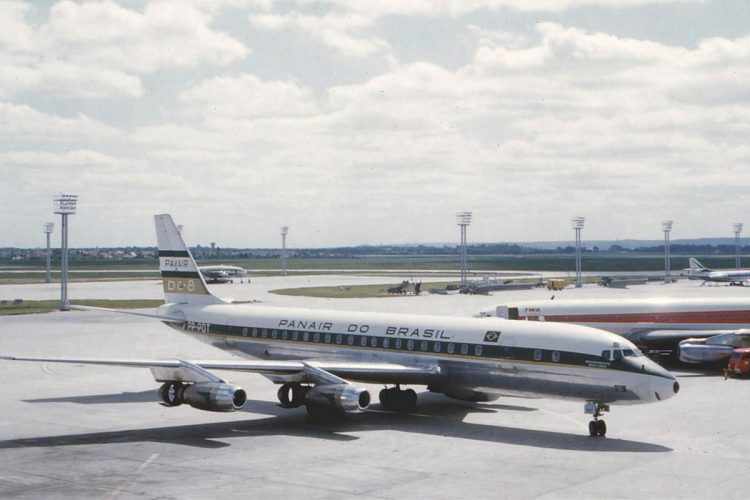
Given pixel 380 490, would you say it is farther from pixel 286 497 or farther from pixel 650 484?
pixel 650 484

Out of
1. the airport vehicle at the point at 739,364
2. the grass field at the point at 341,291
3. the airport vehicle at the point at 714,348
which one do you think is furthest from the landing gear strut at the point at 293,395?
the grass field at the point at 341,291

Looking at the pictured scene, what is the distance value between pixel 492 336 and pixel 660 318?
72.7ft

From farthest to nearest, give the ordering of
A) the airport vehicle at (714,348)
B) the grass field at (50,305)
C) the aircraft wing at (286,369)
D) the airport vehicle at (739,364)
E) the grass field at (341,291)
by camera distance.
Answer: the grass field at (341,291) → the grass field at (50,305) → the airport vehicle at (714,348) → the airport vehicle at (739,364) → the aircraft wing at (286,369)

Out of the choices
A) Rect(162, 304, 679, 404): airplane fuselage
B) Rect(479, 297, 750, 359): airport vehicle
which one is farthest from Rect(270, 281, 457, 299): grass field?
Rect(162, 304, 679, 404): airplane fuselage

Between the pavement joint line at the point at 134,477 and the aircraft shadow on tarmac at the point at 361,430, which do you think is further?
the aircraft shadow on tarmac at the point at 361,430

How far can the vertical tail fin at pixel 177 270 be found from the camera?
46.7m

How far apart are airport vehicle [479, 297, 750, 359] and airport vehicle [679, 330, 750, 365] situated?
1.71 metres

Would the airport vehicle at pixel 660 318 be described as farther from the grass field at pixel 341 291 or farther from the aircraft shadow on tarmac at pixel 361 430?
the grass field at pixel 341 291

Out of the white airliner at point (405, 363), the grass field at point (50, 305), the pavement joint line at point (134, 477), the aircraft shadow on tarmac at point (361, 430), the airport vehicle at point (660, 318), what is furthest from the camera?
the grass field at point (50, 305)

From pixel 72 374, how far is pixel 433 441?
25816mm

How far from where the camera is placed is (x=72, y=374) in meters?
49.6

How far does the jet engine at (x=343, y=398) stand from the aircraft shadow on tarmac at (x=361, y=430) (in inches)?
36.7

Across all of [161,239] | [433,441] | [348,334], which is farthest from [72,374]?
[433,441]

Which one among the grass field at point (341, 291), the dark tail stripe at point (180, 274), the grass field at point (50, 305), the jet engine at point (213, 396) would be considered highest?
the dark tail stripe at point (180, 274)
